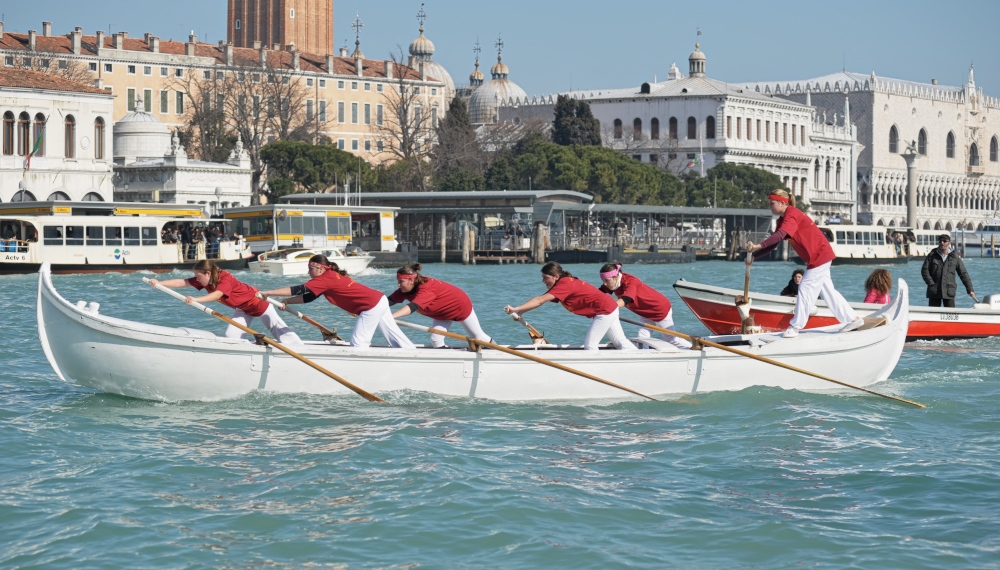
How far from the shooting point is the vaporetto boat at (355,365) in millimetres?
13445

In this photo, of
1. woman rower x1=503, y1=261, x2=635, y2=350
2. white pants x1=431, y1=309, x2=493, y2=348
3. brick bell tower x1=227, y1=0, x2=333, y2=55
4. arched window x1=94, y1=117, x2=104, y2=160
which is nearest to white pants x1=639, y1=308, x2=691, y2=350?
woman rower x1=503, y1=261, x2=635, y2=350

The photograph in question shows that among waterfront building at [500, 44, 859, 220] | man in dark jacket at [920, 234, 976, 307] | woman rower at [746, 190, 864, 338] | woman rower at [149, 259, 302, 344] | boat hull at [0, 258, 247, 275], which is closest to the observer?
woman rower at [149, 259, 302, 344]

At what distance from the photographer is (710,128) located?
102 meters

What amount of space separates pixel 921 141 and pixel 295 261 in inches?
3864

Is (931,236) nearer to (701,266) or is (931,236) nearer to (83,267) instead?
(701,266)

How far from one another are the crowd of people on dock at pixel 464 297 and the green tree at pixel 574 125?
68885mm

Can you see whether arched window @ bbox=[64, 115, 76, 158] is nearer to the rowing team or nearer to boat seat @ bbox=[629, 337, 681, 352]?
the rowing team

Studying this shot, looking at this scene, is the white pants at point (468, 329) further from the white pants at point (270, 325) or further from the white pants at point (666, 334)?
the white pants at point (666, 334)

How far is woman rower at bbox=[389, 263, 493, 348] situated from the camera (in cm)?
1372

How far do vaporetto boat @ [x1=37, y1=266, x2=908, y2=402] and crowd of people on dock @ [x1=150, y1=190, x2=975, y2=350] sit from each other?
264 mm

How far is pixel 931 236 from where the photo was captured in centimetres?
7275

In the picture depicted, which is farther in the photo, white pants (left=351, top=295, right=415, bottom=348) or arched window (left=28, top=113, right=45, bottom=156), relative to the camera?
arched window (left=28, top=113, right=45, bottom=156)

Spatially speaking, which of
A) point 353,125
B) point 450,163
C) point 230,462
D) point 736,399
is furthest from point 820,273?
point 353,125

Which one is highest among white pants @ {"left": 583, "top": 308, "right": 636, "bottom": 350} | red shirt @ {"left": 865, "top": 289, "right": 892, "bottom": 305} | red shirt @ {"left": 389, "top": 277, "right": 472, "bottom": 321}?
red shirt @ {"left": 389, "top": 277, "right": 472, "bottom": 321}
